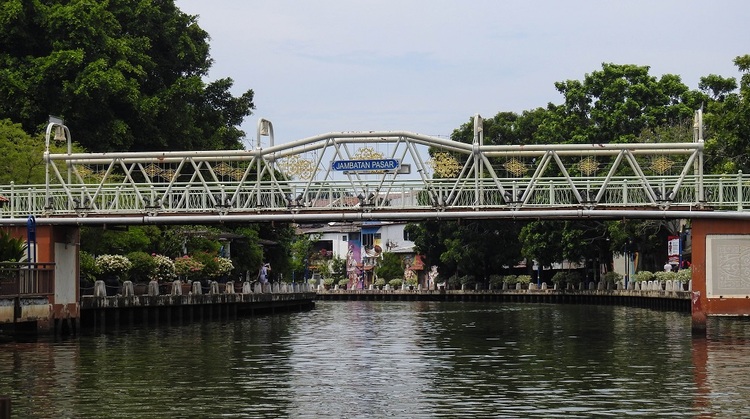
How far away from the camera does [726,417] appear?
25844mm

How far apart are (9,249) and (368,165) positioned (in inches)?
534

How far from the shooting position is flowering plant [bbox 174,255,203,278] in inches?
2820

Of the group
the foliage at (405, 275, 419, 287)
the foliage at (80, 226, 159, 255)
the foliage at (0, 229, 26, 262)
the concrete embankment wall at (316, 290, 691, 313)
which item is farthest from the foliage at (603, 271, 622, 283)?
the foliage at (0, 229, 26, 262)

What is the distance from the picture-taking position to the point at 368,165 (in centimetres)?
5222

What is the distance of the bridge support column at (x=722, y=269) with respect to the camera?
47031 millimetres

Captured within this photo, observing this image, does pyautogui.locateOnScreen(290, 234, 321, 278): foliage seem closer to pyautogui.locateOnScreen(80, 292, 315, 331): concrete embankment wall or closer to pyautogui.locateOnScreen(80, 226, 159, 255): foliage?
pyautogui.locateOnScreen(80, 292, 315, 331): concrete embankment wall

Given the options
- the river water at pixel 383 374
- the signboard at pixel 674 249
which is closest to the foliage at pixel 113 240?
the river water at pixel 383 374

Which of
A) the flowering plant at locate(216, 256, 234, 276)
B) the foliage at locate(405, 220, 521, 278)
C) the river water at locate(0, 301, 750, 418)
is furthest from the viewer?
the foliage at locate(405, 220, 521, 278)

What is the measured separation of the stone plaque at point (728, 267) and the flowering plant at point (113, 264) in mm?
27556

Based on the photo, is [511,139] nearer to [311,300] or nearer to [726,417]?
[311,300]

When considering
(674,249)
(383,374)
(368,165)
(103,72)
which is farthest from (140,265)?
(674,249)

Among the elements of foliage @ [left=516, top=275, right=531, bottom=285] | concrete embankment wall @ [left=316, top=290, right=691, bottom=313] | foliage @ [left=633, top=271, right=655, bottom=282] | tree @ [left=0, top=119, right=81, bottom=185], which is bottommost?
concrete embankment wall @ [left=316, top=290, right=691, bottom=313]

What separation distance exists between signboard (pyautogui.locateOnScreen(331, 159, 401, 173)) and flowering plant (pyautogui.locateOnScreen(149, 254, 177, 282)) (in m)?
17.3

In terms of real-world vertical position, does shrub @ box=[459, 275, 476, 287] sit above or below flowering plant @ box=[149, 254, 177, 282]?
below
